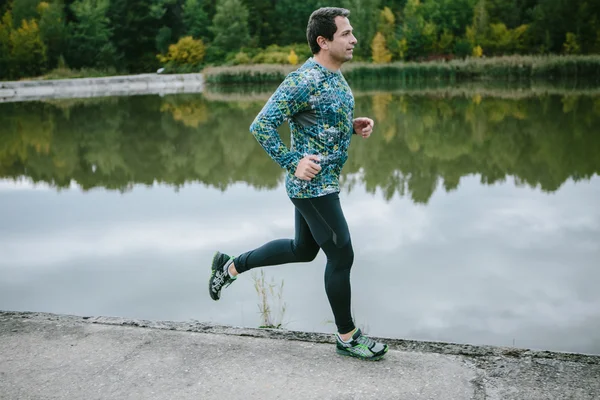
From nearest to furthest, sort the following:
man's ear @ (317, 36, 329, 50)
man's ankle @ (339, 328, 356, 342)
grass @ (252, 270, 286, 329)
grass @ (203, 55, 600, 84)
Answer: man's ear @ (317, 36, 329, 50)
man's ankle @ (339, 328, 356, 342)
grass @ (252, 270, 286, 329)
grass @ (203, 55, 600, 84)

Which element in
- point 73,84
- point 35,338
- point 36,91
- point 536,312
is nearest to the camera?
point 35,338

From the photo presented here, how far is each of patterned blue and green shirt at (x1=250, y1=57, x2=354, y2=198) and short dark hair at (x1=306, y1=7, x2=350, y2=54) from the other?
0.10 metres

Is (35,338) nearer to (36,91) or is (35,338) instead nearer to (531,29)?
(36,91)

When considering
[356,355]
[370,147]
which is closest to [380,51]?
[370,147]

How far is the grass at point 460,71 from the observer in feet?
98.5

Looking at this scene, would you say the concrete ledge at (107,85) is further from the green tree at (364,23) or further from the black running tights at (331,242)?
the black running tights at (331,242)

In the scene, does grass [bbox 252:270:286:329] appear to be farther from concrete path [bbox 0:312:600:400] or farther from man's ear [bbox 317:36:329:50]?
man's ear [bbox 317:36:329:50]

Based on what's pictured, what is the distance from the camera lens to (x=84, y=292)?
543 centimetres

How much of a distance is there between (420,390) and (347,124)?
44.3 inches

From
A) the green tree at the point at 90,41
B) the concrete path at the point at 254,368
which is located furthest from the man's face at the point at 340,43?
the green tree at the point at 90,41

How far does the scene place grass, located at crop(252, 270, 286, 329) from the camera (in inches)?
183

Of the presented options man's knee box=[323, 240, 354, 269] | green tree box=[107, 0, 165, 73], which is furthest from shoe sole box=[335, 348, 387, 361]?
green tree box=[107, 0, 165, 73]

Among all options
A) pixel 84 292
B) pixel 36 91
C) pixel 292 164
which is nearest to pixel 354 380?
pixel 292 164

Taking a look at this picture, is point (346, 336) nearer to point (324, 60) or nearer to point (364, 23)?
point (324, 60)
